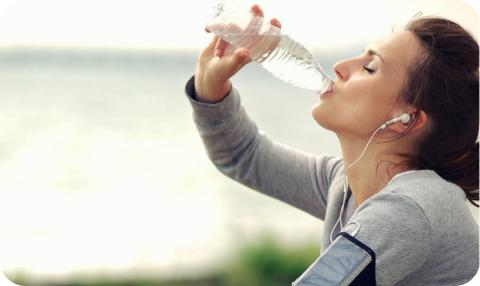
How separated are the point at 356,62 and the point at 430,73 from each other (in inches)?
5.0

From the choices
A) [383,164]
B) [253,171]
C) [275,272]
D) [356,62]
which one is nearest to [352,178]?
[383,164]

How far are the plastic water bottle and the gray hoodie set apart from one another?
11 cm

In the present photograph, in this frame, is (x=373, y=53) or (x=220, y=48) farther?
(x=220, y=48)

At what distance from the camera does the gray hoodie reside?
1174 mm

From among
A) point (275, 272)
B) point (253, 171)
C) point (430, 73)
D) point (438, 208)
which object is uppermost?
point (430, 73)

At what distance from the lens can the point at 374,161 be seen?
4.63 ft

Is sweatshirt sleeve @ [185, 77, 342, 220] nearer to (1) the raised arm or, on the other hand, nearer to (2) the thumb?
(1) the raised arm

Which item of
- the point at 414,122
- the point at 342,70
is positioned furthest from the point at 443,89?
the point at 342,70

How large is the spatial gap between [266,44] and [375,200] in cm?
48

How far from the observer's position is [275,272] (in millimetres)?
3541

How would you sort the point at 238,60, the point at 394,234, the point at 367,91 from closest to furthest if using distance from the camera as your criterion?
1. the point at 394,234
2. the point at 367,91
3. the point at 238,60

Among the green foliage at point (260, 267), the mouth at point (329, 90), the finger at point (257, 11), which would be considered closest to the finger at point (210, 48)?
the finger at point (257, 11)

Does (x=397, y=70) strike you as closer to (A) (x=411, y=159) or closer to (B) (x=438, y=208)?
(A) (x=411, y=159)

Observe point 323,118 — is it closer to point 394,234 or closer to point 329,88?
point 329,88
